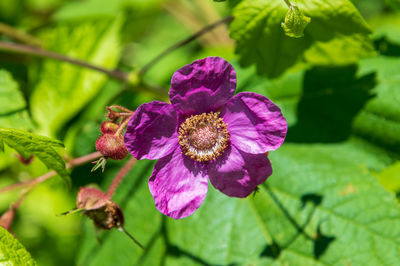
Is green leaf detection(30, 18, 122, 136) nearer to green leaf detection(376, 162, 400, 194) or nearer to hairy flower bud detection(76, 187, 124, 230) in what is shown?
hairy flower bud detection(76, 187, 124, 230)

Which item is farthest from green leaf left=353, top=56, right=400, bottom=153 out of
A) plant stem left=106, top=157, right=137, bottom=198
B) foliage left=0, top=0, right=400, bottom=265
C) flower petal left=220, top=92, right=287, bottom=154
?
plant stem left=106, top=157, right=137, bottom=198

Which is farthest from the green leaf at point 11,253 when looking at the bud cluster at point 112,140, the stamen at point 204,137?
the stamen at point 204,137

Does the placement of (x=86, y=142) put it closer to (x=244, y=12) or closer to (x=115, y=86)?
(x=115, y=86)

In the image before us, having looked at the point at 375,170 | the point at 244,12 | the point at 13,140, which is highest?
the point at 244,12

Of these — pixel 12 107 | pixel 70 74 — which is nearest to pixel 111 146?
pixel 12 107

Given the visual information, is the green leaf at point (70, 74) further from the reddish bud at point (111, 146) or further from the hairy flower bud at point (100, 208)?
the reddish bud at point (111, 146)

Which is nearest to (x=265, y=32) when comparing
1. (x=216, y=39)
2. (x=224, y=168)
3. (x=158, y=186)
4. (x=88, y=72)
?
(x=224, y=168)
